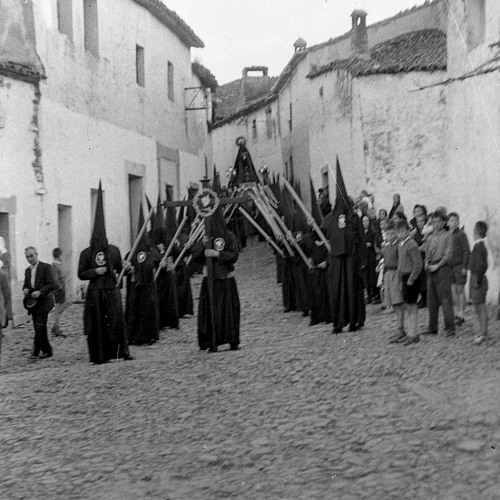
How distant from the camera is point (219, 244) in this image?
13.9 m

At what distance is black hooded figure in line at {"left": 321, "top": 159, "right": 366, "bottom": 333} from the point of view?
48.2 feet

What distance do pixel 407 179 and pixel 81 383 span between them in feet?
49.6

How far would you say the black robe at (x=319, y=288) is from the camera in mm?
16875

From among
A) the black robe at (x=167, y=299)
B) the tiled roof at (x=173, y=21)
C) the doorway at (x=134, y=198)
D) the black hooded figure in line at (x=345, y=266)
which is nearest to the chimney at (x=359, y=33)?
the tiled roof at (x=173, y=21)

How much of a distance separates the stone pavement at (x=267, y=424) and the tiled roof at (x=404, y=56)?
42.9 feet

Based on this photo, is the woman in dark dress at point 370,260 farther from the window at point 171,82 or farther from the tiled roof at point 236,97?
the tiled roof at point 236,97

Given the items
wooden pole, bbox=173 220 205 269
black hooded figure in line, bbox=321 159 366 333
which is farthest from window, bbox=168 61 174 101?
black hooded figure in line, bbox=321 159 366 333

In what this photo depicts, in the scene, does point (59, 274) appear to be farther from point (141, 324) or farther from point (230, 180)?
point (230, 180)

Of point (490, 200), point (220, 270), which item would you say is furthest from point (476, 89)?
point (220, 270)

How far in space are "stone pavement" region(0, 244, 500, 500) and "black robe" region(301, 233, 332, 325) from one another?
9.70 feet

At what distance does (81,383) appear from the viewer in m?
A: 11.8

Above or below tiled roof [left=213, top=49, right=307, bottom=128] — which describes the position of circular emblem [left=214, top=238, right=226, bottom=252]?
below

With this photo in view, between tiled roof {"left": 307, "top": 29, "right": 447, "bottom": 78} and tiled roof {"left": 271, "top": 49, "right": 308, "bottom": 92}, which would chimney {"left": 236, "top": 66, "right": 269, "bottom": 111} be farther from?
tiled roof {"left": 307, "top": 29, "right": 447, "bottom": 78}

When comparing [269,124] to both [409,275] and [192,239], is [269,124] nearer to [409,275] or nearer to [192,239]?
[192,239]
